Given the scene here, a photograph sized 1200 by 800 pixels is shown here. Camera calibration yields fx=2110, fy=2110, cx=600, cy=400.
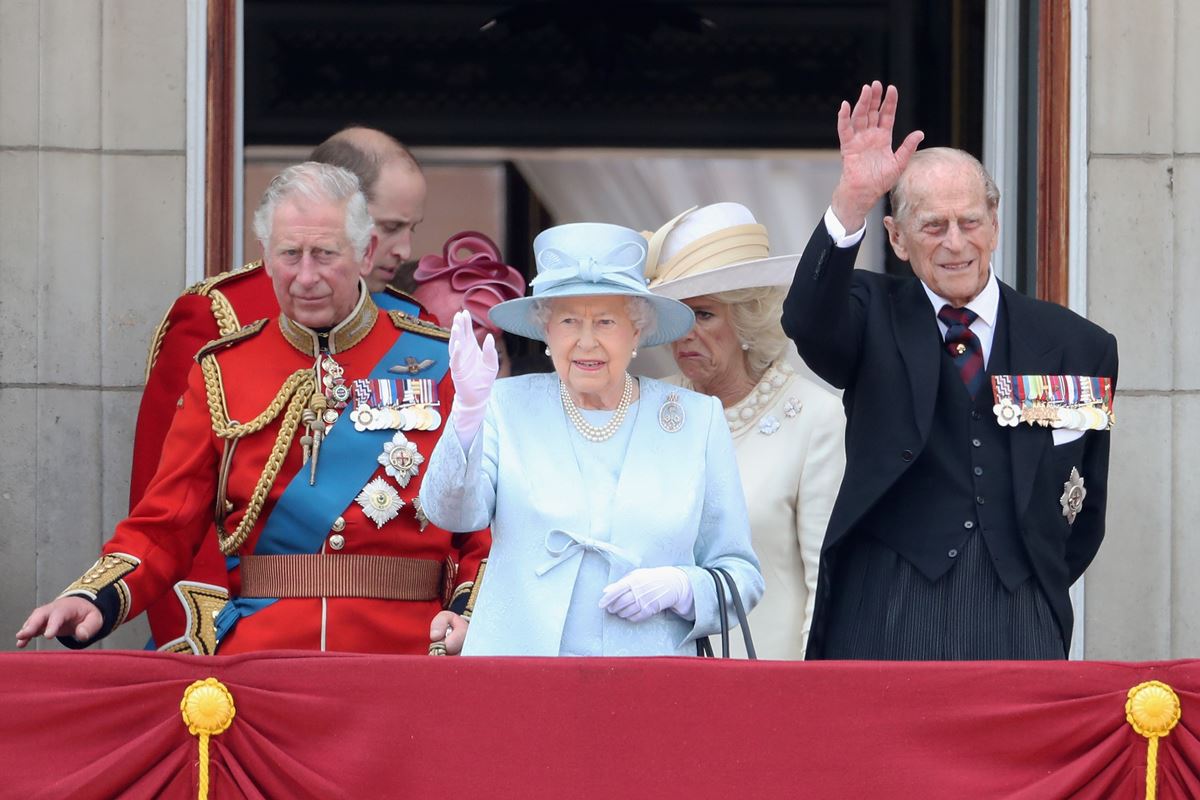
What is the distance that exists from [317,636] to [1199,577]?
232cm

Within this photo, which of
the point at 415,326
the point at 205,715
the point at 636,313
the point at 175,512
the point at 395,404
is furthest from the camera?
the point at 415,326

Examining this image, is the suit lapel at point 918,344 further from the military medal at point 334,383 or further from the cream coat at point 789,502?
the military medal at point 334,383

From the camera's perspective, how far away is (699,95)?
872 cm

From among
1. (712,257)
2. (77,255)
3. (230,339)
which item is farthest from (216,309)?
(712,257)

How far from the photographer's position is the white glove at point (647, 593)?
3.51m

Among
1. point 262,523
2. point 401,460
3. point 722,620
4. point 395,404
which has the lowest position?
point 722,620

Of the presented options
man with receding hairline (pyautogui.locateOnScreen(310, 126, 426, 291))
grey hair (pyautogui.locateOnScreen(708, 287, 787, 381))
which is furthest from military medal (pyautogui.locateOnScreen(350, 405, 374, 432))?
grey hair (pyautogui.locateOnScreen(708, 287, 787, 381))

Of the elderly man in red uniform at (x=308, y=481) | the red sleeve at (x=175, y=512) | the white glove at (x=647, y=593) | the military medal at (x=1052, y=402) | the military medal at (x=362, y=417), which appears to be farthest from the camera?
the military medal at (x=362, y=417)

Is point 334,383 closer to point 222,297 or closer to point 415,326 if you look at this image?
point 415,326

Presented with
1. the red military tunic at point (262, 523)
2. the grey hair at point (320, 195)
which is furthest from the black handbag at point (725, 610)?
the grey hair at point (320, 195)

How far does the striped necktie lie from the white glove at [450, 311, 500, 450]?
98cm

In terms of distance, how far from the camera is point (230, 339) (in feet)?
13.9

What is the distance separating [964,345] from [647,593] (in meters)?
0.82

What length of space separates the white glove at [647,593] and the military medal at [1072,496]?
76cm
